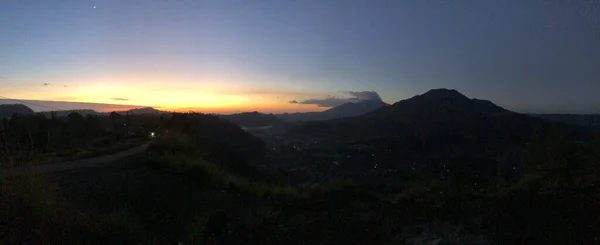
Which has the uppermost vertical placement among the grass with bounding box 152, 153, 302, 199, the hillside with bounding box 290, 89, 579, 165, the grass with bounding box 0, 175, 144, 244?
the grass with bounding box 0, 175, 144, 244

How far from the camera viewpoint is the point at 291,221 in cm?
1027

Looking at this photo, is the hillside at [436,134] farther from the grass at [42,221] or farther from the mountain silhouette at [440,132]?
the grass at [42,221]

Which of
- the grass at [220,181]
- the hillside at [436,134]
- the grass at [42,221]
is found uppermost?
the grass at [42,221]

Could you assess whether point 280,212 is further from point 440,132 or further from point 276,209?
point 440,132

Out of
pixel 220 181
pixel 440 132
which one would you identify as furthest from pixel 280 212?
pixel 440 132

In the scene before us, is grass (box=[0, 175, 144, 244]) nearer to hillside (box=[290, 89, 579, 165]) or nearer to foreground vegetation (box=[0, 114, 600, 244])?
foreground vegetation (box=[0, 114, 600, 244])

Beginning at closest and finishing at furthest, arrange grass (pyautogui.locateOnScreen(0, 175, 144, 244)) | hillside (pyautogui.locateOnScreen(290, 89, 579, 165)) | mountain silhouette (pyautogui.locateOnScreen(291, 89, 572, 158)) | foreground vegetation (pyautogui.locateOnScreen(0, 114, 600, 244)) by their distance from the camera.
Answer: grass (pyautogui.locateOnScreen(0, 175, 144, 244))
foreground vegetation (pyautogui.locateOnScreen(0, 114, 600, 244))
hillside (pyautogui.locateOnScreen(290, 89, 579, 165))
mountain silhouette (pyautogui.locateOnScreen(291, 89, 572, 158))

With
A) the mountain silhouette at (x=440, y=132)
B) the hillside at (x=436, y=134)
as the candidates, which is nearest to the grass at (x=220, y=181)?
the hillside at (x=436, y=134)

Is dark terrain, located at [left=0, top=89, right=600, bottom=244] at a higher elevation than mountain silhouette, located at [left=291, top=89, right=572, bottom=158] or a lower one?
higher

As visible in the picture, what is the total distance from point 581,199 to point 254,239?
704 cm

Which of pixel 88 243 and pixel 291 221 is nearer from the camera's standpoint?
pixel 88 243

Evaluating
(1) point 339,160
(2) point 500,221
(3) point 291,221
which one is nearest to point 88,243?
(3) point 291,221

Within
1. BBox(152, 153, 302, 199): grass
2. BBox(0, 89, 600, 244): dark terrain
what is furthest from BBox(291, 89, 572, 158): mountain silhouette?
BBox(0, 89, 600, 244): dark terrain

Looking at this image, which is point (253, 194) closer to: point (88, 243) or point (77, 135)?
point (88, 243)
